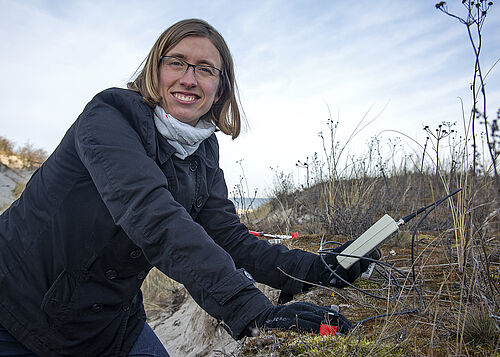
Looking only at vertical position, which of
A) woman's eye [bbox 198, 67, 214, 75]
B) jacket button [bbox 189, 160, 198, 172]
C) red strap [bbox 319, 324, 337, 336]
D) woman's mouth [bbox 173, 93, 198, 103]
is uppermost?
woman's eye [bbox 198, 67, 214, 75]

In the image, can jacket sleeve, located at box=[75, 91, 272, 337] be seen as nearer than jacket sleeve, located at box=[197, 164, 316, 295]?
Yes

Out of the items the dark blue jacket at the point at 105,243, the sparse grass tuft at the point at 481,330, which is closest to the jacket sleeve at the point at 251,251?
the dark blue jacket at the point at 105,243

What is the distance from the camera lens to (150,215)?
4.13 feet

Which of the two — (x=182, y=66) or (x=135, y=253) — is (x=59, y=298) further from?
(x=182, y=66)

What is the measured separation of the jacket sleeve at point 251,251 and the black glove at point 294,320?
69 centimetres

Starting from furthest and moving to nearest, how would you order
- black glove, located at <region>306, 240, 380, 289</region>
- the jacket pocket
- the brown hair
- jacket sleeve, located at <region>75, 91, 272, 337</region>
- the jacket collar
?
black glove, located at <region>306, 240, 380, 289</region> → the brown hair → the jacket collar → the jacket pocket → jacket sleeve, located at <region>75, 91, 272, 337</region>

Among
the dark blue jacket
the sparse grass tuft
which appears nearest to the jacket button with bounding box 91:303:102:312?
the dark blue jacket

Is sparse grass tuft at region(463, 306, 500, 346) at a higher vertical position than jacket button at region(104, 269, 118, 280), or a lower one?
lower

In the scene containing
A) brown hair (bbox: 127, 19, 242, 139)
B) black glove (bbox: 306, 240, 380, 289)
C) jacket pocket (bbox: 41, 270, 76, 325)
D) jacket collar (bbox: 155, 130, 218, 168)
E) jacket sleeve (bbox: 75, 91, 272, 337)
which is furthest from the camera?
black glove (bbox: 306, 240, 380, 289)

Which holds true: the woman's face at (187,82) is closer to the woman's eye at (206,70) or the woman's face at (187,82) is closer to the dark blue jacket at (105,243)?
the woman's eye at (206,70)

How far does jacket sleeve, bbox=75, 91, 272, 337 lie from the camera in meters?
1.26

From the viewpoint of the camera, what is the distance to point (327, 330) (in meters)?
1.28

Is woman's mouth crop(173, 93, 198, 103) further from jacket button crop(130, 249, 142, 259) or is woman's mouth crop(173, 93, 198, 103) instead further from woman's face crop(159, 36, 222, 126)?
jacket button crop(130, 249, 142, 259)

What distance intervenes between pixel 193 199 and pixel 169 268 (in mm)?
716
